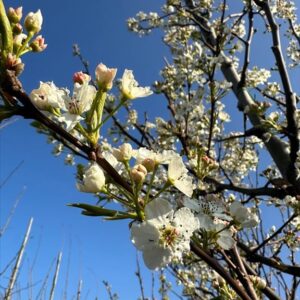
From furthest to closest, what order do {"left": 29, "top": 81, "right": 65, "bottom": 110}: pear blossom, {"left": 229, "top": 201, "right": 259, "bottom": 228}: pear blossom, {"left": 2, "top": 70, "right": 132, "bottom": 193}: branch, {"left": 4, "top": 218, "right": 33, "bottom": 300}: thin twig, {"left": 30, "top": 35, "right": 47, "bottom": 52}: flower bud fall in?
{"left": 4, "top": 218, "right": 33, "bottom": 300}: thin twig, {"left": 229, "top": 201, "right": 259, "bottom": 228}: pear blossom, {"left": 30, "top": 35, "right": 47, "bottom": 52}: flower bud, {"left": 29, "top": 81, "right": 65, "bottom": 110}: pear blossom, {"left": 2, "top": 70, "right": 132, "bottom": 193}: branch

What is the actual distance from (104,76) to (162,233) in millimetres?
432

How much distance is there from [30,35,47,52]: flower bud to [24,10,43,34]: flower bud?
0.08 ft

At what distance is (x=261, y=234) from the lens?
3.12 meters

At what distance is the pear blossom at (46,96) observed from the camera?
873 mm

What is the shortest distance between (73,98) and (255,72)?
4298 millimetres

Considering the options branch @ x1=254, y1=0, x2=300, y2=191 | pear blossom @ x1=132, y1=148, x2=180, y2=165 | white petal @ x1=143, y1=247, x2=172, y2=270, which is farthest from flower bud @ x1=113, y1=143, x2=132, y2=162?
branch @ x1=254, y1=0, x2=300, y2=191

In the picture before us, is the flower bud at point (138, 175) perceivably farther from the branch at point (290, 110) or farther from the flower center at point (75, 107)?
the branch at point (290, 110)

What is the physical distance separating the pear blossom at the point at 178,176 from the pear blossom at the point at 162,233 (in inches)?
2.4

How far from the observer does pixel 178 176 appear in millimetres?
1028

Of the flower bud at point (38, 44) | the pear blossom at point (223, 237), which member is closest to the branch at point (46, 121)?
the flower bud at point (38, 44)

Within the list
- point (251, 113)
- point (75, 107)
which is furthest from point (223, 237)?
point (251, 113)

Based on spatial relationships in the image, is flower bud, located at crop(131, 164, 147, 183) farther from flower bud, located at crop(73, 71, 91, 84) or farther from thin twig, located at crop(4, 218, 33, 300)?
thin twig, located at crop(4, 218, 33, 300)

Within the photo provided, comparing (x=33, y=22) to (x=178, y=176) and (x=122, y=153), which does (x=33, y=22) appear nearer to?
(x=122, y=153)

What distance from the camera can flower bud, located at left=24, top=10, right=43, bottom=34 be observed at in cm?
102
